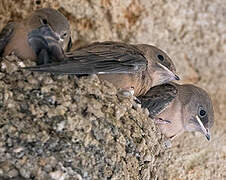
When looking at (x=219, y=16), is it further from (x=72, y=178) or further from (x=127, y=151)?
(x=72, y=178)

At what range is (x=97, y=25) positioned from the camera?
156 inches

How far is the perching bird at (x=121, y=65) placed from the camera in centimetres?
287

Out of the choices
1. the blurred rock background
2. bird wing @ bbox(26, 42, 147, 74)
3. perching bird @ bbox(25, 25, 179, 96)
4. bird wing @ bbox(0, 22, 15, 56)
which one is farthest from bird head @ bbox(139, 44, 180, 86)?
bird wing @ bbox(0, 22, 15, 56)

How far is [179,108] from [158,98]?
233mm

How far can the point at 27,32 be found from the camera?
312cm

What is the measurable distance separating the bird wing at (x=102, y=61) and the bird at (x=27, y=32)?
0.16 m

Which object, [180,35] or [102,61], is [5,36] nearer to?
[102,61]

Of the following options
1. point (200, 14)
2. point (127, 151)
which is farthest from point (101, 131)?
point (200, 14)

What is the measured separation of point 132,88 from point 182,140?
76cm

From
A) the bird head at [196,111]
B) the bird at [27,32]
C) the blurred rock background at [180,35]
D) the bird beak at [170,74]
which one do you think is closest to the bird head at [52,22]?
the bird at [27,32]

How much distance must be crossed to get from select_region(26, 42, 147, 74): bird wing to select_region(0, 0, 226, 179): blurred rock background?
577 millimetres

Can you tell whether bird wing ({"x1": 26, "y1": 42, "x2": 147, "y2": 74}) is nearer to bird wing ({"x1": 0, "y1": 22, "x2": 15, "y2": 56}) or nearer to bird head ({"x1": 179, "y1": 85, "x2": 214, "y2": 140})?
bird wing ({"x1": 0, "y1": 22, "x2": 15, "y2": 56})

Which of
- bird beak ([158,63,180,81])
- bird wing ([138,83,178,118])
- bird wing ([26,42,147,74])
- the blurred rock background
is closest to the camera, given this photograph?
bird wing ([26,42,147,74])

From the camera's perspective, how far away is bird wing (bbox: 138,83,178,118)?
131 inches
